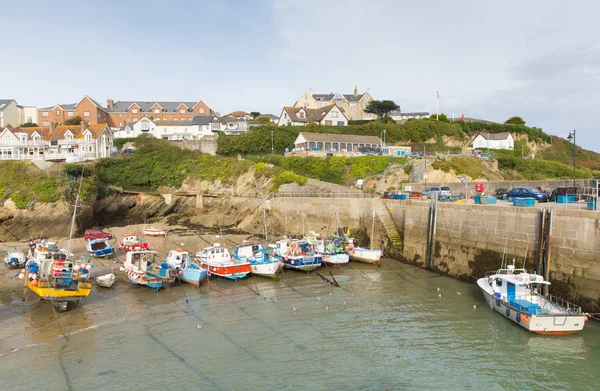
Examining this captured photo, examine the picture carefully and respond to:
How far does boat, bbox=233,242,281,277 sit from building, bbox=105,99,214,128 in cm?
6306

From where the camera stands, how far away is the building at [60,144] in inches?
2356

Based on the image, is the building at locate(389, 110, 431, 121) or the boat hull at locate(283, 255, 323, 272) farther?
the building at locate(389, 110, 431, 121)

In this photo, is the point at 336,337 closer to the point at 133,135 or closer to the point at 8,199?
the point at 8,199

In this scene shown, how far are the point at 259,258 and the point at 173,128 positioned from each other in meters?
55.4

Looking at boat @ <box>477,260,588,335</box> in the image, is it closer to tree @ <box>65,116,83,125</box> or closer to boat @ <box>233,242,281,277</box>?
boat @ <box>233,242,281,277</box>

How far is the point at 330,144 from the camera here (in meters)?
61.1

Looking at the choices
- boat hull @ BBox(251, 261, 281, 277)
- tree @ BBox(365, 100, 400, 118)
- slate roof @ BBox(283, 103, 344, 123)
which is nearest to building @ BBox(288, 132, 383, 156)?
slate roof @ BBox(283, 103, 344, 123)

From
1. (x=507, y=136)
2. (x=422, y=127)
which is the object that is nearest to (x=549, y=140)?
(x=507, y=136)

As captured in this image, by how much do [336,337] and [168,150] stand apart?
49.3 meters

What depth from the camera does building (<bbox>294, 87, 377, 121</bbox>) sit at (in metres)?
89.1

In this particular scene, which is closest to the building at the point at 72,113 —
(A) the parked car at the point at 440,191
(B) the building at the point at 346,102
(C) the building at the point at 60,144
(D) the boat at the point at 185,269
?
(C) the building at the point at 60,144

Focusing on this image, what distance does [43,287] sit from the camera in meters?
21.5

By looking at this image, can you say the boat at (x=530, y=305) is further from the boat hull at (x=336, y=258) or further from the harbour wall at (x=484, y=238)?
the boat hull at (x=336, y=258)

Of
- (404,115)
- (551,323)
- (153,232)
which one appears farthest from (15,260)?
(404,115)
